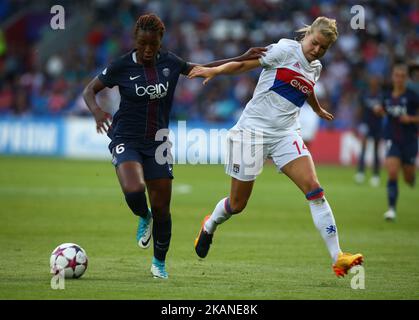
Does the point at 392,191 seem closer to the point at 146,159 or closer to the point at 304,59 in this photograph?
the point at 304,59

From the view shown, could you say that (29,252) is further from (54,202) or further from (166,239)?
(54,202)

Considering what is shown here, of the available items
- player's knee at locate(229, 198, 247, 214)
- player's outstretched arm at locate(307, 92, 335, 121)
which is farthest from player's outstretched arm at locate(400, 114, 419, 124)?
player's knee at locate(229, 198, 247, 214)

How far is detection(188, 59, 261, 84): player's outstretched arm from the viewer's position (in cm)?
934

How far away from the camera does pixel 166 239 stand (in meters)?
9.47

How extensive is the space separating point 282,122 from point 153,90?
1552 millimetres

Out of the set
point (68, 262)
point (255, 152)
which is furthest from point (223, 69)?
point (68, 262)

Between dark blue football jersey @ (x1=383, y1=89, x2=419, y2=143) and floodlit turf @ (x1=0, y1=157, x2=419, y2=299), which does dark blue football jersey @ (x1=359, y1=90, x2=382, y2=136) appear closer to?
floodlit turf @ (x1=0, y1=157, x2=419, y2=299)

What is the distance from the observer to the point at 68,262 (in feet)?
29.7

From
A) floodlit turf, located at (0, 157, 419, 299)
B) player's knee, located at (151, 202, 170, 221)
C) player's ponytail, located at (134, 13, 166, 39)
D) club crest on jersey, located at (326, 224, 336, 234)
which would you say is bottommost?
floodlit turf, located at (0, 157, 419, 299)

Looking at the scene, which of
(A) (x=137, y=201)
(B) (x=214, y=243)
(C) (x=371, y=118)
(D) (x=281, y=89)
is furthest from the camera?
(C) (x=371, y=118)

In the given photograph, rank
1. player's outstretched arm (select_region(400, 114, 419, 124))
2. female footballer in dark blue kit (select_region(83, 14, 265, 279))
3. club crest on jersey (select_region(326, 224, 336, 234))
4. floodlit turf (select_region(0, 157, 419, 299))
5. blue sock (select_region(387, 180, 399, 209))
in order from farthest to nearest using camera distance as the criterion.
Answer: player's outstretched arm (select_region(400, 114, 419, 124)), blue sock (select_region(387, 180, 399, 209)), club crest on jersey (select_region(326, 224, 336, 234)), female footballer in dark blue kit (select_region(83, 14, 265, 279)), floodlit turf (select_region(0, 157, 419, 299))

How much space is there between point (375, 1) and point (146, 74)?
79.8ft

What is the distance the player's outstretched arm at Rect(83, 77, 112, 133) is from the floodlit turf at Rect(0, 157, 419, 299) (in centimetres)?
161
